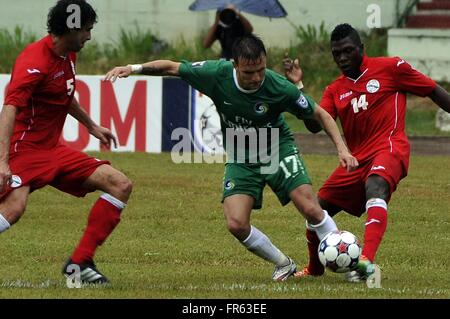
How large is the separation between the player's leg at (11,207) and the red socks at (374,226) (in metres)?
2.54

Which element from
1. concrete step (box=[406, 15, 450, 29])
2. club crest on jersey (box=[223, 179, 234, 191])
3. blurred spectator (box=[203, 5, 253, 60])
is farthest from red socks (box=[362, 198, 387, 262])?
concrete step (box=[406, 15, 450, 29])

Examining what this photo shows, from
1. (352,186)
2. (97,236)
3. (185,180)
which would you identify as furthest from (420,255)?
(185,180)

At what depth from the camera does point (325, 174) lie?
17.2 meters

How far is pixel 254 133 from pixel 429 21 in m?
17.6

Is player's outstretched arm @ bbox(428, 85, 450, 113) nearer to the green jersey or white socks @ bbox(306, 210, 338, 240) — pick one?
the green jersey

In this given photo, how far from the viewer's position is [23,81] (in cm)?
850

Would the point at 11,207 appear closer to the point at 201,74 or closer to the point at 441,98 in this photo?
the point at 201,74

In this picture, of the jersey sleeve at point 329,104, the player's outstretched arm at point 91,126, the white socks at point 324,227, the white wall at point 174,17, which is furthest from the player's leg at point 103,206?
the white wall at point 174,17

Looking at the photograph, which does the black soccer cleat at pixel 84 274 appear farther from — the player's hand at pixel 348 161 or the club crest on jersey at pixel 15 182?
the player's hand at pixel 348 161

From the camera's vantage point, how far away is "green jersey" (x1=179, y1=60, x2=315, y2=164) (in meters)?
9.17

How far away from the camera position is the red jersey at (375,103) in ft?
32.4

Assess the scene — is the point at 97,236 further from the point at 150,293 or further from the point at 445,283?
the point at 445,283

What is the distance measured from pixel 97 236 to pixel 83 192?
0.36 metres

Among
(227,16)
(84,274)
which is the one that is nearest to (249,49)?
(84,274)
